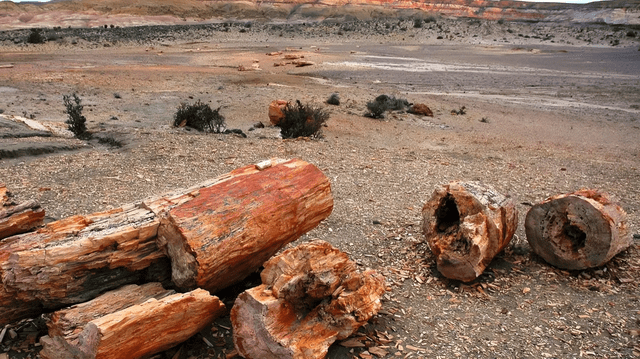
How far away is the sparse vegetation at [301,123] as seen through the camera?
1152 centimetres

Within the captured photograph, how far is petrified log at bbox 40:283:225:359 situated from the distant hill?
61451mm

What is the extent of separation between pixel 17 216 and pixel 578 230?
546 cm

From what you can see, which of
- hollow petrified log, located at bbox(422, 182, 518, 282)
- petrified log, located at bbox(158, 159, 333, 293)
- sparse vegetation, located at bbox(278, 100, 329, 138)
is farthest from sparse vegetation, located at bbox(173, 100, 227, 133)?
hollow petrified log, located at bbox(422, 182, 518, 282)

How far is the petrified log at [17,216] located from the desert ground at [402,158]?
793 millimetres

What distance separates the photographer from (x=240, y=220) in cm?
417

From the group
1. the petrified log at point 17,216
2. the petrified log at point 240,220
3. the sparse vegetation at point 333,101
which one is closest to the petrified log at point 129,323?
the petrified log at point 240,220

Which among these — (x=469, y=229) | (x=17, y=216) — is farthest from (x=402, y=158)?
(x=17, y=216)

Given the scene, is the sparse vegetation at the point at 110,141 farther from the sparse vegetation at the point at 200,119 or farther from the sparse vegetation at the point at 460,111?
the sparse vegetation at the point at 460,111

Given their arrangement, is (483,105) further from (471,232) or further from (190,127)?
(471,232)

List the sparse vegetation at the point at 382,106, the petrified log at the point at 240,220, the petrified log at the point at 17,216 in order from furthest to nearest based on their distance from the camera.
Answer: the sparse vegetation at the point at 382,106 < the petrified log at the point at 17,216 < the petrified log at the point at 240,220

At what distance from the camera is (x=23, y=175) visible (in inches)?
296

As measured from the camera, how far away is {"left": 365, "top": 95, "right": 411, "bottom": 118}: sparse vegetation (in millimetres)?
14375

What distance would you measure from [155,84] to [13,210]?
50.3 ft

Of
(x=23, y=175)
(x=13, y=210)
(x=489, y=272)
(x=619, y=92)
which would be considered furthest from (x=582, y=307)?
(x=619, y=92)
